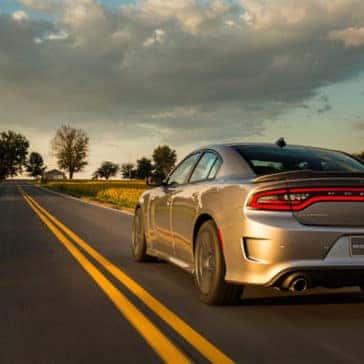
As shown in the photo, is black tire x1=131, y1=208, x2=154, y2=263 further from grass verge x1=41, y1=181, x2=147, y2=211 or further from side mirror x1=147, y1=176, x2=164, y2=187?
grass verge x1=41, y1=181, x2=147, y2=211

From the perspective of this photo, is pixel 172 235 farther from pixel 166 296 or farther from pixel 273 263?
pixel 273 263

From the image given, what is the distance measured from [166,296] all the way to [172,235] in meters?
1.05

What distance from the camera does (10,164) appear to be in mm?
173500

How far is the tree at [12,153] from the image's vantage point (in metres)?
171

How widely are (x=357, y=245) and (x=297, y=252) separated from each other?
0.50m

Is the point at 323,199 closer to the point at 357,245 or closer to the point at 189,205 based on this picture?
the point at 357,245

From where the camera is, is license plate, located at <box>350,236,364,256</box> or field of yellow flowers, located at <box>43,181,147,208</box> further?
field of yellow flowers, located at <box>43,181,147,208</box>

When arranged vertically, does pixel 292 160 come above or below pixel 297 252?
above

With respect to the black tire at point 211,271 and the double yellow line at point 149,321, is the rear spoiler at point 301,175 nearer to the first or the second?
the black tire at point 211,271

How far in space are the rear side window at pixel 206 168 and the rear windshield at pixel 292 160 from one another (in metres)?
0.29

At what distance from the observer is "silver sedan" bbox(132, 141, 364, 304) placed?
5.15 meters

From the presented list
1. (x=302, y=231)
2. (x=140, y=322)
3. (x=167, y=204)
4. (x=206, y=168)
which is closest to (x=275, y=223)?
(x=302, y=231)

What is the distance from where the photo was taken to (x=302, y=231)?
5137mm

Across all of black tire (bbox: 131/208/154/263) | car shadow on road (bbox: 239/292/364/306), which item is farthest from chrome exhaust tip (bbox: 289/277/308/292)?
black tire (bbox: 131/208/154/263)
